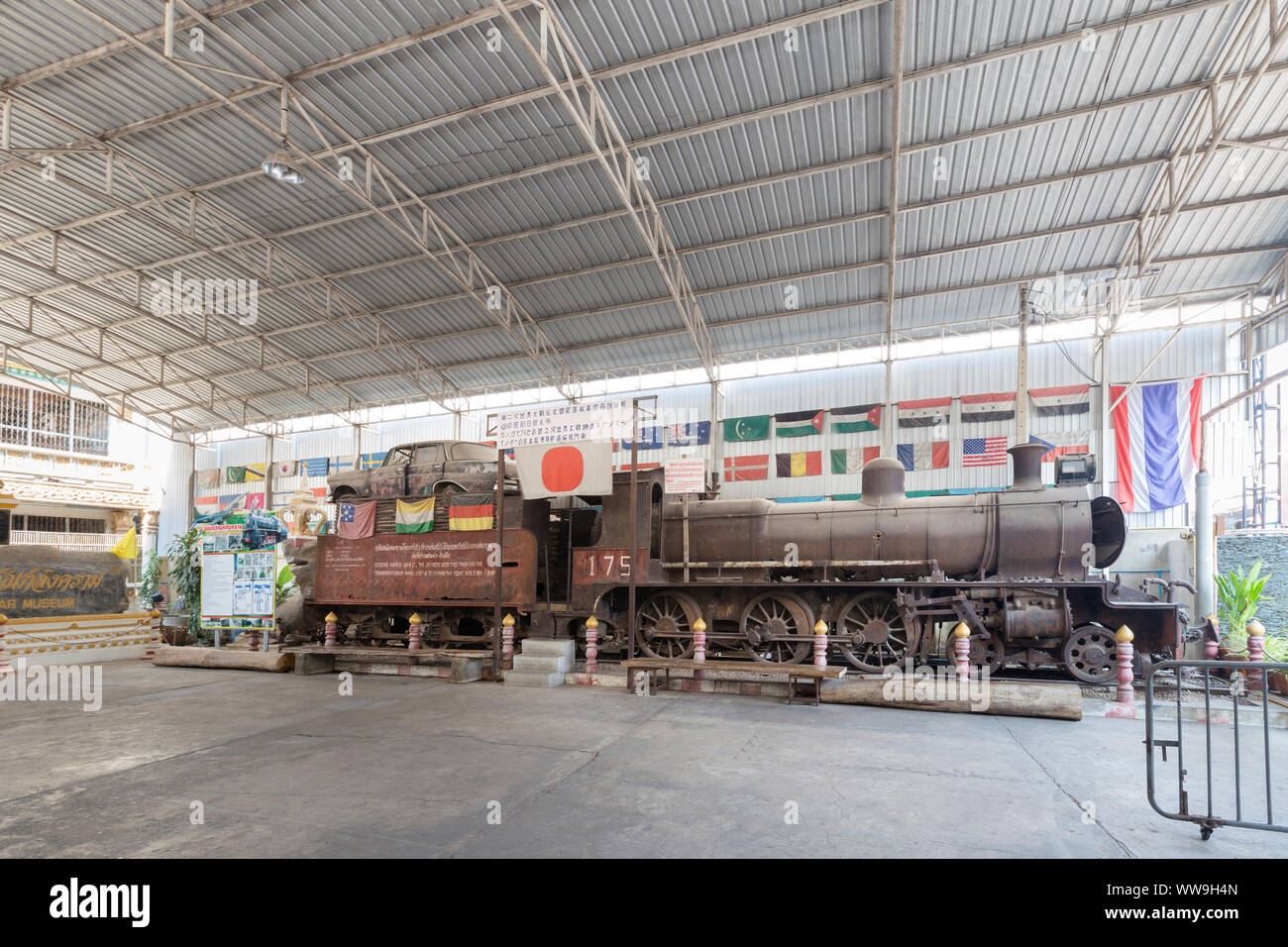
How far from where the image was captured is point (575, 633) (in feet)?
38.4

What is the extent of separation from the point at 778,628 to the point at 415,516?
677 cm

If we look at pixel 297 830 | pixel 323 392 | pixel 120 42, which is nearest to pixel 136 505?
pixel 323 392

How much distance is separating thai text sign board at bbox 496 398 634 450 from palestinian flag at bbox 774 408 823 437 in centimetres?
1053

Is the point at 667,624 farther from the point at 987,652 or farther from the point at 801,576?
the point at 987,652

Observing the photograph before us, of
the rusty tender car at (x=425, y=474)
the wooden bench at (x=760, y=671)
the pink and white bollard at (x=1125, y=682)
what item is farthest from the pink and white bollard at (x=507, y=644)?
the pink and white bollard at (x=1125, y=682)

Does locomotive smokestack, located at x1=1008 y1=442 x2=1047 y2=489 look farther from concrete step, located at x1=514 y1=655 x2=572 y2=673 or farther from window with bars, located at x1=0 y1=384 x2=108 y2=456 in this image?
window with bars, located at x1=0 y1=384 x2=108 y2=456

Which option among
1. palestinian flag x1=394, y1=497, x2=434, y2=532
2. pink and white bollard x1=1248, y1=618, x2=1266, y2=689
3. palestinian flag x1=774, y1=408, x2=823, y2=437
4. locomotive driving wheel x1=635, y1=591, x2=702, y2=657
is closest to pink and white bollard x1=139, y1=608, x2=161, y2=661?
palestinian flag x1=394, y1=497, x2=434, y2=532

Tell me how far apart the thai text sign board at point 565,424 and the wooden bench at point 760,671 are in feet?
10.7

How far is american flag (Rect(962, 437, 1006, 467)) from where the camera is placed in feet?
58.6

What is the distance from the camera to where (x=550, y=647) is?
10703mm

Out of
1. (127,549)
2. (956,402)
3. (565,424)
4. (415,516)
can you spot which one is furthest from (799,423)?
(127,549)

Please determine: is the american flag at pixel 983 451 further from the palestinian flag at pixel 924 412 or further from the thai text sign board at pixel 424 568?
the thai text sign board at pixel 424 568

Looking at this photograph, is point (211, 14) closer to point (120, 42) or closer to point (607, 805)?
point (120, 42)

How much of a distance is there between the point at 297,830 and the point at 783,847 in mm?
2906
